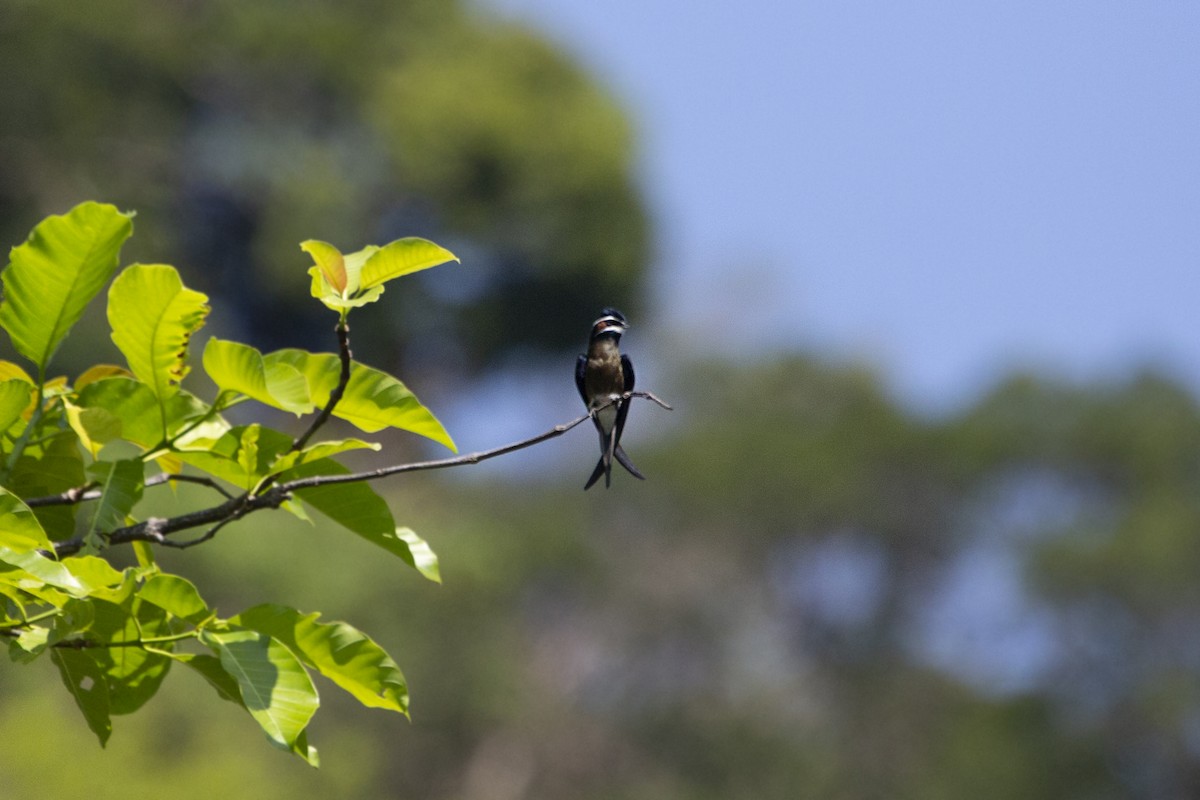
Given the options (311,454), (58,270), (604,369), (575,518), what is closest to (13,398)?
(58,270)

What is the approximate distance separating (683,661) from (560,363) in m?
7.95

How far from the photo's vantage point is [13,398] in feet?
9.68

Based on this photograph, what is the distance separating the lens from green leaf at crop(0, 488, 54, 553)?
2.79 metres

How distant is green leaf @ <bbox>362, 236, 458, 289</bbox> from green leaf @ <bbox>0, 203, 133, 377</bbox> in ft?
1.42

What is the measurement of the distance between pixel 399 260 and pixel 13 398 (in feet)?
2.32

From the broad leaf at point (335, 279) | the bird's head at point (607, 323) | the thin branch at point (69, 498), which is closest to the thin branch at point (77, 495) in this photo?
the thin branch at point (69, 498)

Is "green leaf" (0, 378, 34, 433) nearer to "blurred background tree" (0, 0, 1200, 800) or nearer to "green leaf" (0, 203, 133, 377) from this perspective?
"green leaf" (0, 203, 133, 377)

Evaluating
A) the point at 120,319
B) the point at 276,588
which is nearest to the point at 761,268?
the point at 276,588

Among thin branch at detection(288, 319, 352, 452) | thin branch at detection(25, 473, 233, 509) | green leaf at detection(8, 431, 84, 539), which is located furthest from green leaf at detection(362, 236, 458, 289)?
green leaf at detection(8, 431, 84, 539)

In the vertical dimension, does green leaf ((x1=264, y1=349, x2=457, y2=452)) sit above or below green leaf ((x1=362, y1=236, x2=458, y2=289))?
below

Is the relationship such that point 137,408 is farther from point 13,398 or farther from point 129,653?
point 129,653

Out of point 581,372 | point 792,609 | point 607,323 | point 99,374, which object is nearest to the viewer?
point 99,374

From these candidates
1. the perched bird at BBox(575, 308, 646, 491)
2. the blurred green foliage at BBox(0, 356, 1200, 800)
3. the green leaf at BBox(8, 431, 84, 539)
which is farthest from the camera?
the blurred green foliage at BBox(0, 356, 1200, 800)

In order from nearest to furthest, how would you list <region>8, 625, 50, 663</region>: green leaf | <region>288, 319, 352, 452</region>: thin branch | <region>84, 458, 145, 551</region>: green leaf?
<region>288, 319, 352, 452</region>: thin branch
<region>8, 625, 50, 663</region>: green leaf
<region>84, 458, 145, 551</region>: green leaf
